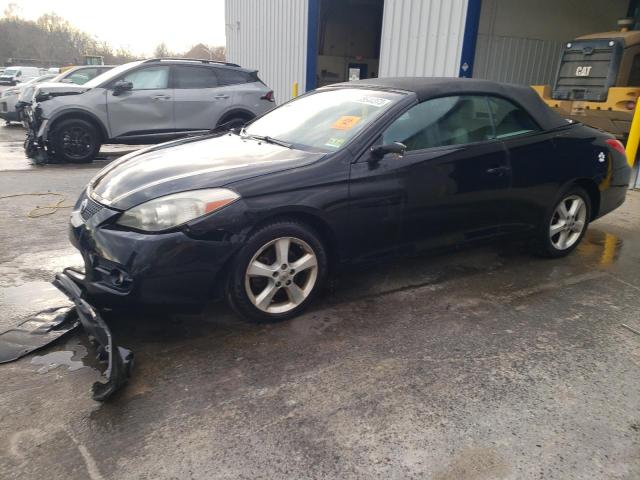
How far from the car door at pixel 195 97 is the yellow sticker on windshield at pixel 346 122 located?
20.1 feet

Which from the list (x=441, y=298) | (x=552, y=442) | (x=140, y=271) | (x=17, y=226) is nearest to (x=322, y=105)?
(x=441, y=298)

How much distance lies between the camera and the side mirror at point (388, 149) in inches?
129

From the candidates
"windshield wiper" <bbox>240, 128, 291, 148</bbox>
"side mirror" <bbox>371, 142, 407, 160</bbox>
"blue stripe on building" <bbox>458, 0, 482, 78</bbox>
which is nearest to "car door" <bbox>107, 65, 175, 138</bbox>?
"blue stripe on building" <bbox>458, 0, 482, 78</bbox>

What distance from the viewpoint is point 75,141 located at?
8531 millimetres

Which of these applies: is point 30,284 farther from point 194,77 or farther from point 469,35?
point 469,35

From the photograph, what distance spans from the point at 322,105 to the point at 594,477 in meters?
2.99

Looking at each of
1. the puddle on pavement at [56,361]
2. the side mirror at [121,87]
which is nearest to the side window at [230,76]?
the side mirror at [121,87]

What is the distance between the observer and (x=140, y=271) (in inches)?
109

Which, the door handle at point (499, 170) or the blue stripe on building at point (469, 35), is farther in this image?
the blue stripe on building at point (469, 35)

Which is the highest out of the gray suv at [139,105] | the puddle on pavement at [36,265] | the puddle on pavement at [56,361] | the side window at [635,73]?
the side window at [635,73]

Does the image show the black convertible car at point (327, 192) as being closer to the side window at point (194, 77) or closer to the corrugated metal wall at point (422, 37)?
the corrugated metal wall at point (422, 37)

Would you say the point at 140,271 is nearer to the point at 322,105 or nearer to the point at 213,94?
the point at 322,105

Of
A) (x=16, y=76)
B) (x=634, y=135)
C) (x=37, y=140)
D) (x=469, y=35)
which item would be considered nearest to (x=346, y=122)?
(x=469, y=35)

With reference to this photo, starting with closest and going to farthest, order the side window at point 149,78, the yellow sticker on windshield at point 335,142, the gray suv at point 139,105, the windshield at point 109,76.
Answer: the yellow sticker on windshield at point 335,142 → the gray suv at point 139,105 → the windshield at point 109,76 → the side window at point 149,78
